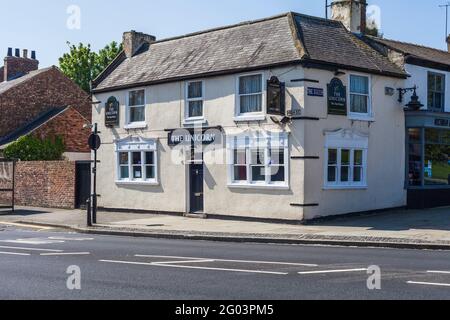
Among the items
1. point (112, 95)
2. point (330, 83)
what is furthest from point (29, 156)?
point (330, 83)

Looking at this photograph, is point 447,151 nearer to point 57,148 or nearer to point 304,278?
point 304,278

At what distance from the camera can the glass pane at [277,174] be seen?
21.1m

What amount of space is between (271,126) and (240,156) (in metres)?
1.73

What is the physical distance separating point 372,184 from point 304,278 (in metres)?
13.0

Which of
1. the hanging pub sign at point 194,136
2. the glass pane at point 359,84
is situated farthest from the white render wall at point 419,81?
the hanging pub sign at point 194,136

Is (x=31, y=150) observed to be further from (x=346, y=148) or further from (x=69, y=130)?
(x=346, y=148)

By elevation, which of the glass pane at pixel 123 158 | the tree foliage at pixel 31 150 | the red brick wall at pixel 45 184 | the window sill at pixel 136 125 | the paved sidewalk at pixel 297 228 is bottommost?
the paved sidewalk at pixel 297 228

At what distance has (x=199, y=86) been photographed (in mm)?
23703

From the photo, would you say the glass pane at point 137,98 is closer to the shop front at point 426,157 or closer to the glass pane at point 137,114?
the glass pane at point 137,114

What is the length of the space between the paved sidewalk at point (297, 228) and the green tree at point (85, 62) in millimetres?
35466

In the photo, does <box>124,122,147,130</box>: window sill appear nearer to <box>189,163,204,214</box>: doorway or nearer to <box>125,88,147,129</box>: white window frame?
<box>125,88,147,129</box>: white window frame

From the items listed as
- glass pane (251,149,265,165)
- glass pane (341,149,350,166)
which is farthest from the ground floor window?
glass pane (251,149,265,165)

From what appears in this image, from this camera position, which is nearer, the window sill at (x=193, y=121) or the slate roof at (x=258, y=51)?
the slate roof at (x=258, y=51)

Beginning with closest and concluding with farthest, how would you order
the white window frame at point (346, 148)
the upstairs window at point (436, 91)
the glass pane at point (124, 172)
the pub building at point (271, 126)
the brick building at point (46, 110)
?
the pub building at point (271, 126)
the white window frame at point (346, 148)
the upstairs window at point (436, 91)
the glass pane at point (124, 172)
the brick building at point (46, 110)
